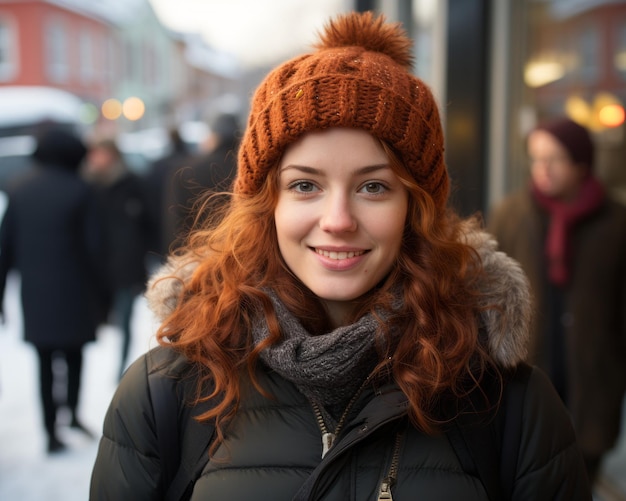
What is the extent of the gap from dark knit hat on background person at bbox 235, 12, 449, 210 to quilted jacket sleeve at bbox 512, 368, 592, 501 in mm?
476

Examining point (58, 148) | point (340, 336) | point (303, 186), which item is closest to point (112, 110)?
point (58, 148)

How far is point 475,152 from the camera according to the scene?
4184 millimetres

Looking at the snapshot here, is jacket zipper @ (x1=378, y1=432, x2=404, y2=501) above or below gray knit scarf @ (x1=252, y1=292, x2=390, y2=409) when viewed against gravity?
below

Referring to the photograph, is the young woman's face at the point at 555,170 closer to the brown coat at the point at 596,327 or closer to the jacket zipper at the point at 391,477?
the brown coat at the point at 596,327

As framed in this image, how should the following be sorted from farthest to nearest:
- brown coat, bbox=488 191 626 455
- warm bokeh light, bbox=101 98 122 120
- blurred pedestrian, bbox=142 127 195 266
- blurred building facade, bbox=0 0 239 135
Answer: blurred building facade, bbox=0 0 239 135 < warm bokeh light, bbox=101 98 122 120 < blurred pedestrian, bbox=142 127 195 266 < brown coat, bbox=488 191 626 455

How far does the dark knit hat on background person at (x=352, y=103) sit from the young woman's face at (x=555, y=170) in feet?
6.40

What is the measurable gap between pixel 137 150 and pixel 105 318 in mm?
7616

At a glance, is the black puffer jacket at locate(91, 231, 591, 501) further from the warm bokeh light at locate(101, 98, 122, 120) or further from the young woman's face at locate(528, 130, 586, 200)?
the warm bokeh light at locate(101, 98, 122, 120)

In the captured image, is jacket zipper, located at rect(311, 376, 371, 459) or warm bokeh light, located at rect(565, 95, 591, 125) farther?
warm bokeh light, located at rect(565, 95, 591, 125)

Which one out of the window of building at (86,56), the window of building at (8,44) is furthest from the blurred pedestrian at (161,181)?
the window of building at (86,56)

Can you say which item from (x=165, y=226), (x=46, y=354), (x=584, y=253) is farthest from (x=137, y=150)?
(x=584, y=253)

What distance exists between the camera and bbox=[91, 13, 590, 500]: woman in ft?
4.67

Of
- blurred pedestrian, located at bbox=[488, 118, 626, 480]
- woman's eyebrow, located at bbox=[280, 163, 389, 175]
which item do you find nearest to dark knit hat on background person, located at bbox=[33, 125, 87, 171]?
blurred pedestrian, located at bbox=[488, 118, 626, 480]

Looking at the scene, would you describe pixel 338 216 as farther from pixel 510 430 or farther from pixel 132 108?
pixel 132 108
